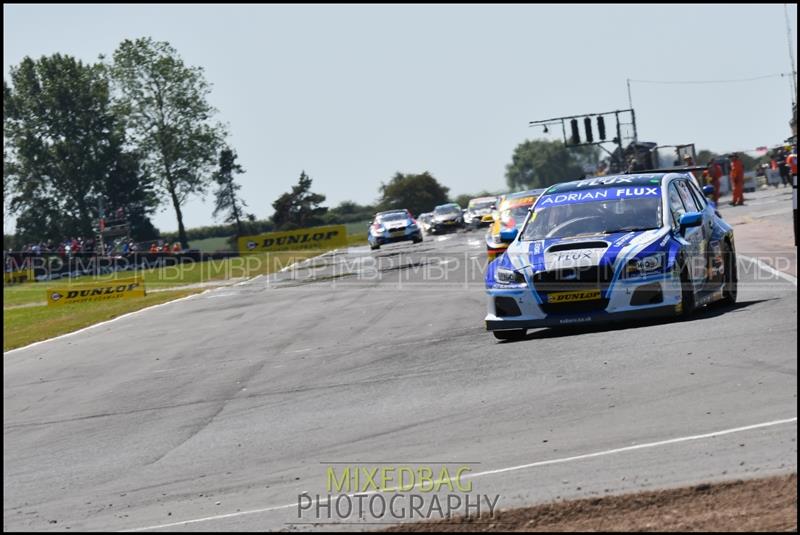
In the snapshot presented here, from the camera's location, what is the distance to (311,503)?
7.37 metres

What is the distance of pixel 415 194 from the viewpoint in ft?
430

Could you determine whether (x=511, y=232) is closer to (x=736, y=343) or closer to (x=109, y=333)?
(x=736, y=343)

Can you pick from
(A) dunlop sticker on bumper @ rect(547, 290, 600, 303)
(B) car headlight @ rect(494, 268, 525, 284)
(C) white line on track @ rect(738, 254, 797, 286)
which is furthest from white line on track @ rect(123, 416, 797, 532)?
(C) white line on track @ rect(738, 254, 797, 286)

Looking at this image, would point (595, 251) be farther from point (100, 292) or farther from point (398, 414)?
point (100, 292)

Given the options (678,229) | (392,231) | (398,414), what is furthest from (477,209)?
(398,414)

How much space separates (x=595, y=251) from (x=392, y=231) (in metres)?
35.4

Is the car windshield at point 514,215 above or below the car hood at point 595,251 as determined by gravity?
above

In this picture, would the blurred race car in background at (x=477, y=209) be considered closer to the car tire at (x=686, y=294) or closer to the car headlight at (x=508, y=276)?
the car headlight at (x=508, y=276)

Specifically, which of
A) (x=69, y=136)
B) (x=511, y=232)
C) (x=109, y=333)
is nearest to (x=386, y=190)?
(x=69, y=136)

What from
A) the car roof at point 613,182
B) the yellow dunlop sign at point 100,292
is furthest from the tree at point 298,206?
the car roof at point 613,182

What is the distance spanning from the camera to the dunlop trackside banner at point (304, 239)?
5825 centimetres

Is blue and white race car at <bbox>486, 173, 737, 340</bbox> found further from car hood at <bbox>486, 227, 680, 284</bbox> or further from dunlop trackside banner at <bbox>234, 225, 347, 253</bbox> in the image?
dunlop trackside banner at <bbox>234, 225, 347, 253</bbox>

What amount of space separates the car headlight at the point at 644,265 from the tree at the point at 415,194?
11830 cm

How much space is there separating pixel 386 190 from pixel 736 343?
12276 centimetres
